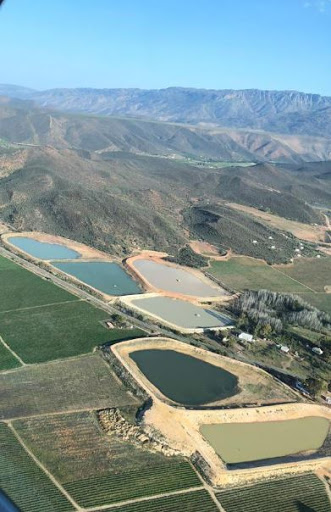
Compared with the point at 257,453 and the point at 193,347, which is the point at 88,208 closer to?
the point at 193,347

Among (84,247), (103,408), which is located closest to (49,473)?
(103,408)

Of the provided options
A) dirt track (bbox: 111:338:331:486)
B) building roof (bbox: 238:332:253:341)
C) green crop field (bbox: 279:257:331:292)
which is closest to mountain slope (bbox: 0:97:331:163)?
green crop field (bbox: 279:257:331:292)

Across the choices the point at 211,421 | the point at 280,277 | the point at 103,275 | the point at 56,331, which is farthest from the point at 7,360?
the point at 280,277

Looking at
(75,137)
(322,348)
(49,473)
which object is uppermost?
(75,137)

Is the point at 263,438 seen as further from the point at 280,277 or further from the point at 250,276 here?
the point at 280,277

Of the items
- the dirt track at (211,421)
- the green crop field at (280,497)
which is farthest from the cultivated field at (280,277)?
the green crop field at (280,497)

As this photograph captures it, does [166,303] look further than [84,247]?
No
